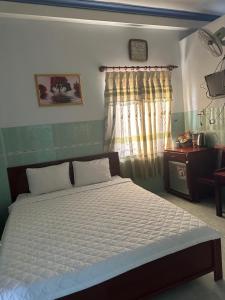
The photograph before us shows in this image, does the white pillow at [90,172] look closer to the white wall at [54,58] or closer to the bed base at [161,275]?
the white wall at [54,58]

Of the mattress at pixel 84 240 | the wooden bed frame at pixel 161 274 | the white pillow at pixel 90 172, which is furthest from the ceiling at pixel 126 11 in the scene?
the wooden bed frame at pixel 161 274

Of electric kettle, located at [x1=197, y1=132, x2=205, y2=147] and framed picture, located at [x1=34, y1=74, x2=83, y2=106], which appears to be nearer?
framed picture, located at [x1=34, y1=74, x2=83, y2=106]

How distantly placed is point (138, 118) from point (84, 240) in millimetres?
2330

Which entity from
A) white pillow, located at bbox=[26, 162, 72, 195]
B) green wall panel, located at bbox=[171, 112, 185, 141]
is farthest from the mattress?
green wall panel, located at bbox=[171, 112, 185, 141]

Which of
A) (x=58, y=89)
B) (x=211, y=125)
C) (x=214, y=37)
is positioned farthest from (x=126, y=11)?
(x=211, y=125)

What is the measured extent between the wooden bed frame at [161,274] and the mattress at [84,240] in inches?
2.6

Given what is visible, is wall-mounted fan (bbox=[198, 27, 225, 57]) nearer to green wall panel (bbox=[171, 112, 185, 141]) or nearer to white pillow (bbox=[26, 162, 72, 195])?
green wall panel (bbox=[171, 112, 185, 141])

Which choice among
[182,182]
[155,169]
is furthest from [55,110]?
[182,182]

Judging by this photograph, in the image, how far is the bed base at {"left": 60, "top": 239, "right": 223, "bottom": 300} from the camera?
145 cm

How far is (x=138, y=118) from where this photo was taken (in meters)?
3.62

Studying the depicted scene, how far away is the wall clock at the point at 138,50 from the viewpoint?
139 inches

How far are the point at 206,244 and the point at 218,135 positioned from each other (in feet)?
6.91

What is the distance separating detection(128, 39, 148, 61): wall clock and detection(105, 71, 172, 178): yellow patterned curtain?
0.23 m

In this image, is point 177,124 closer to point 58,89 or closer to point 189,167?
point 189,167
